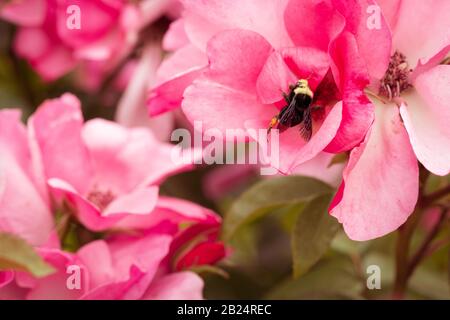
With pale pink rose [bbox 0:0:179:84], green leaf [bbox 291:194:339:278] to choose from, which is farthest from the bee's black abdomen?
pale pink rose [bbox 0:0:179:84]

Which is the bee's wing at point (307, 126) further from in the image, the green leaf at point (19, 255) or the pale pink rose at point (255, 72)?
the green leaf at point (19, 255)

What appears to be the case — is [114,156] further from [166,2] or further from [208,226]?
[166,2]

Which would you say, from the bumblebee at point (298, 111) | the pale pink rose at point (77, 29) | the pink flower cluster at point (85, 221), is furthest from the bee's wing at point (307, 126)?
the pale pink rose at point (77, 29)

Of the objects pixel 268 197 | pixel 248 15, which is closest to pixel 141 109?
pixel 268 197

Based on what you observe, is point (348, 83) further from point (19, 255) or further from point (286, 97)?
point (19, 255)

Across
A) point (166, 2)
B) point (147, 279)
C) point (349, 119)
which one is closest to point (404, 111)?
point (349, 119)

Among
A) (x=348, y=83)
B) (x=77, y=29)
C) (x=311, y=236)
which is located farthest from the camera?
(x=77, y=29)

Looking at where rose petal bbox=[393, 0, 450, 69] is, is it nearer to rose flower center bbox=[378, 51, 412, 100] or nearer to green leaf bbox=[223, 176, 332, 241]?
rose flower center bbox=[378, 51, 412, 100]

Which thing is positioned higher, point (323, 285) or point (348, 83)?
point (348, 83)
